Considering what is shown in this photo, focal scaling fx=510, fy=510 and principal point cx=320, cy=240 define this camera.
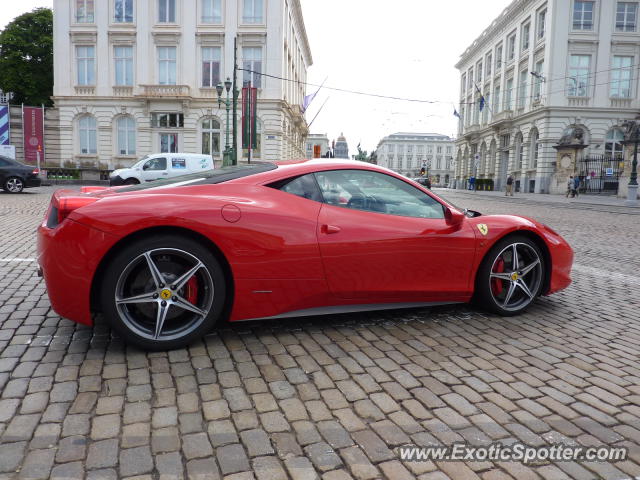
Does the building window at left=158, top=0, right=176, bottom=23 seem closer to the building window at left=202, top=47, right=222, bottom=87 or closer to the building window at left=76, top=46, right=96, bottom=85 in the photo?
the building window at left=202, top=47, right=222, bottom=87

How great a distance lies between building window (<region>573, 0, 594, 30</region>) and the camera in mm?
41250

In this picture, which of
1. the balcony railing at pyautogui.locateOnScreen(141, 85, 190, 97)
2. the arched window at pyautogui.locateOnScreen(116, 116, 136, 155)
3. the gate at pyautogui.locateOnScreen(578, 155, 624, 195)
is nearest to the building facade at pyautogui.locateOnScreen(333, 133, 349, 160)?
the arched window at pyautogui.locateOnScreen(116, 116, 136, 155)

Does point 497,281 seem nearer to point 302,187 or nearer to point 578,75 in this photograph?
point 302,187

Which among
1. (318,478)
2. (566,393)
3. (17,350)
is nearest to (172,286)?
(17,350)

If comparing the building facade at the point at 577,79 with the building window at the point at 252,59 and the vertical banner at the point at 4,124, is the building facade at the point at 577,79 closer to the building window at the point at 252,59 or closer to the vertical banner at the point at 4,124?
the building window at the point at 252,59

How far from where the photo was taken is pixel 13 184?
18688mm

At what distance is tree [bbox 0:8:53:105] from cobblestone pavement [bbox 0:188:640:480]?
5358 cm

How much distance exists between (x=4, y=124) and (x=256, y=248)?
43158 millimetres

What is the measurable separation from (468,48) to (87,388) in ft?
237

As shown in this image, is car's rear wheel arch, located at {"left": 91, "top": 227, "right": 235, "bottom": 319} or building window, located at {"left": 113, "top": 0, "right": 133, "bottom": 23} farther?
building window, located at {"left": 113, "top": 0, "right": 133, "bottom": 23}

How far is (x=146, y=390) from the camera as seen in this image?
8.82ft

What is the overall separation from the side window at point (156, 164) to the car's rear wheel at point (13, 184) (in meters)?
4.96

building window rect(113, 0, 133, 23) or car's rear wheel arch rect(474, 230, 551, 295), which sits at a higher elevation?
building window rect(113, 0, 133, 23)

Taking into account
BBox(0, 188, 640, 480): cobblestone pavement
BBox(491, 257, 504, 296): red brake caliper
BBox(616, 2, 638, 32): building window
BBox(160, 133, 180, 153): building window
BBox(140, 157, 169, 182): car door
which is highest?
BBox(616, 2, 638, 32): building window
